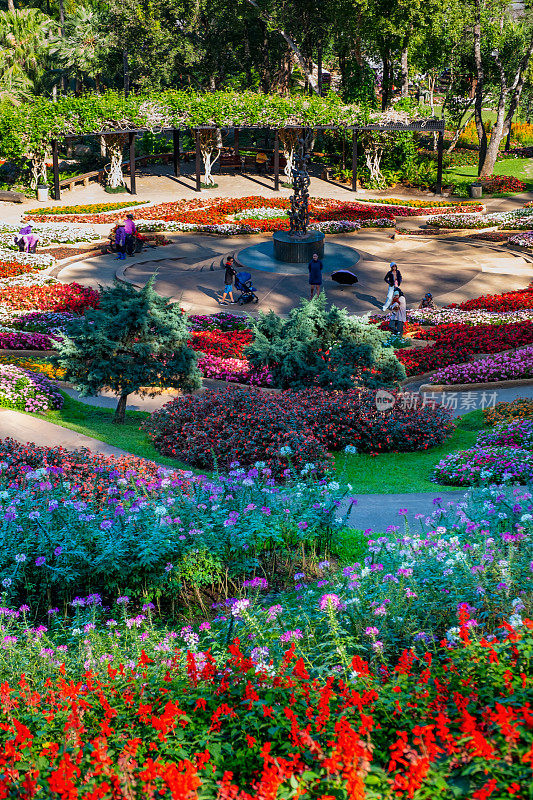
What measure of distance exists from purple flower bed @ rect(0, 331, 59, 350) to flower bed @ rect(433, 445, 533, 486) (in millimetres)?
10692

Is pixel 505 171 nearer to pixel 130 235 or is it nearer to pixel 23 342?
pixel 130 235

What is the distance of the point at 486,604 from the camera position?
580 centimetres

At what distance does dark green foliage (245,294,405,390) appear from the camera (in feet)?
49.1

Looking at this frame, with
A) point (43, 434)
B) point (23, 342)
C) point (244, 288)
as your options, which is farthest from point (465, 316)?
point (43, 434)

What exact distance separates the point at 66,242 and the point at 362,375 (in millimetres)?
18656

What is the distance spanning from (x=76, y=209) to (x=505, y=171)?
84.6ft

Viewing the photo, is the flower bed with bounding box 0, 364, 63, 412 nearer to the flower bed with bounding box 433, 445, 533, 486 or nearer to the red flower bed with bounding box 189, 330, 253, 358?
the red flower bed with bounding box 189, 330, 253, 358

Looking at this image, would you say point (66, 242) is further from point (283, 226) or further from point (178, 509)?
point (178, 509)

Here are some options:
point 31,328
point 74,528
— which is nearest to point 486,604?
point 74,528

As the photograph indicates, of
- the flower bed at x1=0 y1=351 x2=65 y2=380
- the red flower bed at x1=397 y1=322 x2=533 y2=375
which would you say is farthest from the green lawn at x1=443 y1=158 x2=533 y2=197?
the flower bed at x1=0 y1=351 x2=65 y2=380

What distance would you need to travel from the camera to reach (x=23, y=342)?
63.6 ft

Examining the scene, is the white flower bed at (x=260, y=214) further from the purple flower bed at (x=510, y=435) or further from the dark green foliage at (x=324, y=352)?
the purple flower bed at (x=510, y=435)

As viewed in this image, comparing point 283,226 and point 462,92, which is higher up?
point 462,92

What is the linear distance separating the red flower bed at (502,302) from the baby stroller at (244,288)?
17.9 feet
